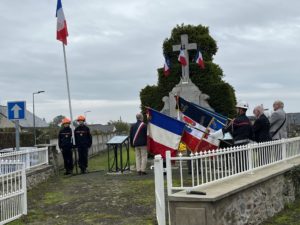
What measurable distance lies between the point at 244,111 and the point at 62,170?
8.57 meters

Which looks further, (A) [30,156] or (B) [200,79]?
(B) [200,79]

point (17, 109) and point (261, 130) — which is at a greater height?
point (17, 109)

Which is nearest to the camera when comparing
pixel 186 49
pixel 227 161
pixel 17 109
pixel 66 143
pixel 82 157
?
pixel 227 161

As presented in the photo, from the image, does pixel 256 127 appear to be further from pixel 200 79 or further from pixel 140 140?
pixel 200 79

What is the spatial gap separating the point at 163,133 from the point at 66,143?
189 inches

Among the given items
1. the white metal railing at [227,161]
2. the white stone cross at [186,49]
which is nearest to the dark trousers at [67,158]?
the white metal railing at [227,161]

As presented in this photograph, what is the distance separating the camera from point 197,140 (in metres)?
10.9

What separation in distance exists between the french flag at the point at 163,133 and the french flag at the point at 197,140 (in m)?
0.29

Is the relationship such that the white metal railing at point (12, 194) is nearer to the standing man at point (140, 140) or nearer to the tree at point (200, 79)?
the standing man at point (140, 140)

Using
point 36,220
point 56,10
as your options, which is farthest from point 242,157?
point 56,10

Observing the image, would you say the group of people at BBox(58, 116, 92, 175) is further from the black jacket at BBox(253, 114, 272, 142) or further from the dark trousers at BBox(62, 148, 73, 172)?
the black jacket at BBox(253, 114, 272, 142)

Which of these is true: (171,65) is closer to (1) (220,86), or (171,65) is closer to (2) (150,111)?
(1) (220,86)

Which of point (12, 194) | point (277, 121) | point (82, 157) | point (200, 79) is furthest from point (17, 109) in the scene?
point (200, 79)

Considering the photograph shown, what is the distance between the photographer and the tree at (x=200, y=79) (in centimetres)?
2028
